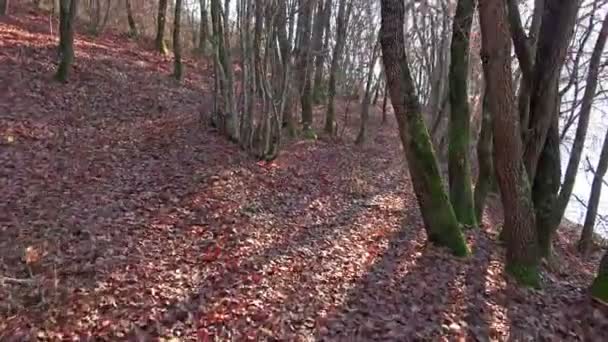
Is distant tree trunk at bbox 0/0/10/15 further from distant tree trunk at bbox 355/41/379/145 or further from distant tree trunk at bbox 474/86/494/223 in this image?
distant tree trunk at bbox 474/86/494/223

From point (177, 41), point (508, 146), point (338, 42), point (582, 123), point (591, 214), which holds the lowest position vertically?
point (591, 214)

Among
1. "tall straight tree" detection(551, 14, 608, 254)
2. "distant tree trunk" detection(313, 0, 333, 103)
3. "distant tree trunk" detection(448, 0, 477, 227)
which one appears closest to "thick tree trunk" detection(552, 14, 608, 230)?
"tall straight tree" detection(551, 14, 608, 254)

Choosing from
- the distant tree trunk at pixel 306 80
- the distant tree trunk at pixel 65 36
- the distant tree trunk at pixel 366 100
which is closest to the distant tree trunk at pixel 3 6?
the distant tree trunk at pixel 65 36

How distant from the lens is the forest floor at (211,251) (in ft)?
15.4

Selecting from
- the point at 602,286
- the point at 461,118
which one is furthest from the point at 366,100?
the point at 602,286

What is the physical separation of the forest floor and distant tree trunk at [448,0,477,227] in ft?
1.97

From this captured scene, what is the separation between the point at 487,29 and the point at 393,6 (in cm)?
121

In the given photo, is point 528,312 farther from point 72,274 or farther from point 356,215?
point 72,274

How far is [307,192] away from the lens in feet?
32.3

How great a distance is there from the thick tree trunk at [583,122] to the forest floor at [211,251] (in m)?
1.14

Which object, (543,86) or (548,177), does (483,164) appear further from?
(543,86)

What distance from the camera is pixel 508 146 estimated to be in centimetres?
604

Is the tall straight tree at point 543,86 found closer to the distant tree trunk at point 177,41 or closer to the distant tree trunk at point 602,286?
the distant tree trunk at point 602,286

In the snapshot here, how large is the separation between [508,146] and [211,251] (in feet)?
12.5
